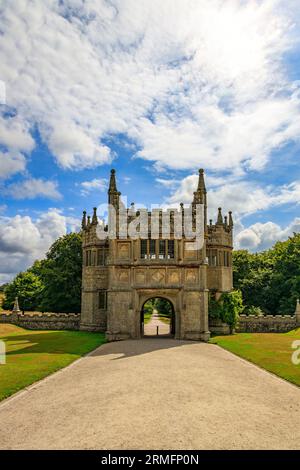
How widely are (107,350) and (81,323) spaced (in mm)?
16495

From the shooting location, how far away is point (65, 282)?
171 ft

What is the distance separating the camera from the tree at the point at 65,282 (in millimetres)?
52344

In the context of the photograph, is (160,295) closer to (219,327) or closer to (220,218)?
(219,327)

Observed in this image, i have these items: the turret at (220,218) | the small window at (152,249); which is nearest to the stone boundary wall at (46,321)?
the small window at (152,249)

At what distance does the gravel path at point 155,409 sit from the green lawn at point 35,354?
109 cm

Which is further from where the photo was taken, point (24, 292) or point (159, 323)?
point (159, 323)

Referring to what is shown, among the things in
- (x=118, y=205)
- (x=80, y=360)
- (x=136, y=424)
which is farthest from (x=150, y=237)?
(x=136, y=424)

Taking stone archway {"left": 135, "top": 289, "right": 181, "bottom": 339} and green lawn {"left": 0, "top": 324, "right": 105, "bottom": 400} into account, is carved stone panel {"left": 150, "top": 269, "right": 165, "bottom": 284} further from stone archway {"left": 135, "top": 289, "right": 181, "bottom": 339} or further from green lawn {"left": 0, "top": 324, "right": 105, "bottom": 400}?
green lawn {"left": 0, "top": 324, "right": 105, "bottom": 400}

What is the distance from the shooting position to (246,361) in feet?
80.6

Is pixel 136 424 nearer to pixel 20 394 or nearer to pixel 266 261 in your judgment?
pixel 20 394

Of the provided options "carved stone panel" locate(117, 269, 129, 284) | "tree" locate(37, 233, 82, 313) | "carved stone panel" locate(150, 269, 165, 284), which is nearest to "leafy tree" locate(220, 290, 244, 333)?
"carved stone panel" locate(150, 269, 165, 284)

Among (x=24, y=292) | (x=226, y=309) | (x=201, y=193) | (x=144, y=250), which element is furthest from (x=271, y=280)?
(x=24, y=292)

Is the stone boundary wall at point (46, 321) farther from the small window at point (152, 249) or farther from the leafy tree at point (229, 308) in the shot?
the leafy tree at point (229, 308)

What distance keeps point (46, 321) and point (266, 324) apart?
26.8 m
